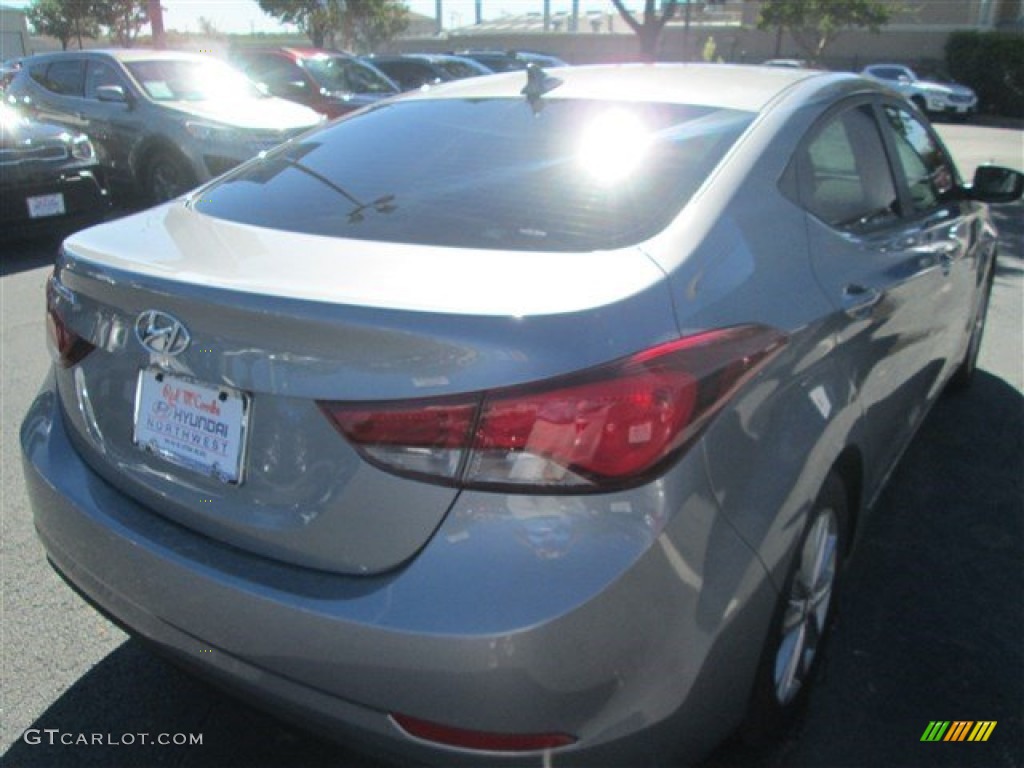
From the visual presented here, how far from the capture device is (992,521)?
351 centimetres

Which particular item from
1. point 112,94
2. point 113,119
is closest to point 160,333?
point 112,94

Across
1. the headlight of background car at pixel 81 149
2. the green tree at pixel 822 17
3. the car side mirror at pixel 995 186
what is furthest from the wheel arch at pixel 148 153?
the green tree at pixel 822 17

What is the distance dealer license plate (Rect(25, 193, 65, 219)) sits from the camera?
7.52m

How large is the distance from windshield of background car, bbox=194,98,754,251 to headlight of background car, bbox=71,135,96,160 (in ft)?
19.9

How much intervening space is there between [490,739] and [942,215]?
2712 millimetres

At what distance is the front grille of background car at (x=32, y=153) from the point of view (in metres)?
7.41

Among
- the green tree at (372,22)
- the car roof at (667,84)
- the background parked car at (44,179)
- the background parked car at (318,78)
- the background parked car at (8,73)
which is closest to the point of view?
the car roof at (667,84)

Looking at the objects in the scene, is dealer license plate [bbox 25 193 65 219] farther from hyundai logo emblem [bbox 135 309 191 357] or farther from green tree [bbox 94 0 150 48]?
green tree [bbox 94 0 150 48]

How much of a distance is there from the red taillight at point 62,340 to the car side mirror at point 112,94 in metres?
7.67

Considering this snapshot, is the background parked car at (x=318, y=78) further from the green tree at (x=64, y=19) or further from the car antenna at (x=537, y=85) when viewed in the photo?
the green tree at (x=64, y=19)

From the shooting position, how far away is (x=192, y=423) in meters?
1.85

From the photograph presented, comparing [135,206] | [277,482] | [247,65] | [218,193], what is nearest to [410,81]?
[247,65]

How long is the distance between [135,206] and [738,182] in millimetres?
8961

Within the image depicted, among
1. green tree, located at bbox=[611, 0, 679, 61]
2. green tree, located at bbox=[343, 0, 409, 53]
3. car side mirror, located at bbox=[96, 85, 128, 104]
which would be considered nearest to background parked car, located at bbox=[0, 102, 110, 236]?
car side mirror, located at bbox=[96, 85, 128, 104]
